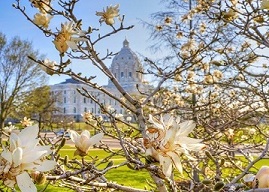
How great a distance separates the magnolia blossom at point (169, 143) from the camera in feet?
2.31

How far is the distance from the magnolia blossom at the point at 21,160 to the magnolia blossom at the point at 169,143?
0.19 metres

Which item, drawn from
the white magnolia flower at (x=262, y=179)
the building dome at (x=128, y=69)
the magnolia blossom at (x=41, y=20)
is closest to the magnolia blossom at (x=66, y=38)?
the magnolia blossom at (x=41, y=20)

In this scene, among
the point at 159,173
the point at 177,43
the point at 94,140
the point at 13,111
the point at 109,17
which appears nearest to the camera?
the point at 159,173

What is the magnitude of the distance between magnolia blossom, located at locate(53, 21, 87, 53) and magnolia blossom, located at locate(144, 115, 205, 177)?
685 mm

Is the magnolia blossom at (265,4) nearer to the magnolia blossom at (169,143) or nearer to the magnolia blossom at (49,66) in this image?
the magnolia blossom at (49,66)

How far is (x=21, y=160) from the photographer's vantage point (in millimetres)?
651

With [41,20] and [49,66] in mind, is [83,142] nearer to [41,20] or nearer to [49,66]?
[49,66]

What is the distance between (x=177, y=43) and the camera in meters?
8.23

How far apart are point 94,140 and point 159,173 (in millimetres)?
190

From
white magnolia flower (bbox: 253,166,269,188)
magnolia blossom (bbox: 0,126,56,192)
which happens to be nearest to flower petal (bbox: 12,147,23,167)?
magnolia blossom (bbox: 0,126,56,192)

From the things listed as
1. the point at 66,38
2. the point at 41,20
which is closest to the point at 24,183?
the point at 66,38

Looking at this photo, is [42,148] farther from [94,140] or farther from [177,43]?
[177,43]

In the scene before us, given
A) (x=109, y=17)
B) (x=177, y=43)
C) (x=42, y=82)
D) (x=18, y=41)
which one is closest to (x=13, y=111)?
(x=42, y=82)

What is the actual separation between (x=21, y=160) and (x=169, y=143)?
260 millimetres
